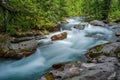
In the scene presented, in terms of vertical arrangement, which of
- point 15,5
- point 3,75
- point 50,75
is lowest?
point 3,75

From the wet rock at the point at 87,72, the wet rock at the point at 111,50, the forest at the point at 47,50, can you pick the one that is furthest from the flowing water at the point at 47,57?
the wet rock at the point at 87,72

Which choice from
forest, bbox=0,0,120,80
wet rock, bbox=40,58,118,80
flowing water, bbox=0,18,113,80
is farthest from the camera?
flowing water, bbox=0,18,113,80

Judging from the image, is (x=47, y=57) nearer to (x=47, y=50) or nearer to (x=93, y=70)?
(x=47, y=50)

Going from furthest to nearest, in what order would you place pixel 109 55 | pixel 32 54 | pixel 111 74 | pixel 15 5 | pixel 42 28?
pixel 42 28
pixel 32 54
pixel 109 55
pixel 111 74
pixel 15 5

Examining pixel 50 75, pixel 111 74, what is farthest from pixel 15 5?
pixel 111 74

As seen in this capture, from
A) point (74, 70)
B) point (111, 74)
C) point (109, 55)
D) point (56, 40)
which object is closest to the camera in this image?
point (111, 74)

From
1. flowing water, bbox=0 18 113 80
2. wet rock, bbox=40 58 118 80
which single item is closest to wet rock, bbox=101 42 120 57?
flowing water, bbox=0 18 113 80

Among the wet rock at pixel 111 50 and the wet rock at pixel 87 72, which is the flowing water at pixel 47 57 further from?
the wet rock at pixel 87 72

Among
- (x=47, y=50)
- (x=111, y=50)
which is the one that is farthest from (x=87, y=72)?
(x=47, y=50)

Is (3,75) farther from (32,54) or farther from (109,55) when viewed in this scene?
(109,55)

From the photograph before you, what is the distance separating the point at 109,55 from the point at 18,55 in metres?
5.49

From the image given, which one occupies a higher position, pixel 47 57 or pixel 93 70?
pixel 93 70

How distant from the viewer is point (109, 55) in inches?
401

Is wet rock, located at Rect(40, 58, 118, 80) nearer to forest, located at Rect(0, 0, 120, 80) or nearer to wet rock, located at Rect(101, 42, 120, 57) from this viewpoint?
forest, located at Rect(0, 0, 120, 80)
